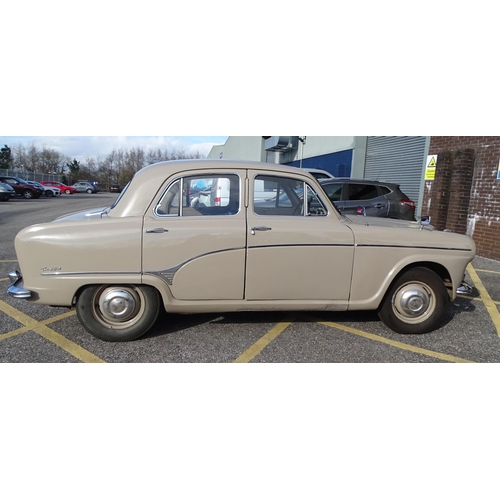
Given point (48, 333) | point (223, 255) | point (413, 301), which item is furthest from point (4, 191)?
point (413, 301)

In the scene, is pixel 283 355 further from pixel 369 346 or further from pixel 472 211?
pixel 472 211

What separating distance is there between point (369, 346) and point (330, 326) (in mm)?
575

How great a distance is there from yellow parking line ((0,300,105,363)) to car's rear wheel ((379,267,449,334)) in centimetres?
299

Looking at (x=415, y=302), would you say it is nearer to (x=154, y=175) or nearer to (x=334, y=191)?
(x=154, y=175)

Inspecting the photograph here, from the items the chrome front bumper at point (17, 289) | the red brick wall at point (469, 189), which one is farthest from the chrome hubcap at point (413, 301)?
the red brick wall at point (469, 189)

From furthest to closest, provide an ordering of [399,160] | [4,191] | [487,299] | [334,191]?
[4,191], [399,160], [334,191], [487,299]

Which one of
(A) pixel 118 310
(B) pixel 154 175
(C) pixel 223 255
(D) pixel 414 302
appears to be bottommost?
(A) pixel 118 310

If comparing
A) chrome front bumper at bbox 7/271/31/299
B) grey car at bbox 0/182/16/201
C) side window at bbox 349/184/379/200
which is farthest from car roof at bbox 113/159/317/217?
grey car at bbox 0/182/16/201

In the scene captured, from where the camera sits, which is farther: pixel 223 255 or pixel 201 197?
pixel 201 197

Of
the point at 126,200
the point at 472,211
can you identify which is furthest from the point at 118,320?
the point at 472,211

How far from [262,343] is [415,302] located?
173 cm

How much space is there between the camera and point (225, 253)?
3.66 metres

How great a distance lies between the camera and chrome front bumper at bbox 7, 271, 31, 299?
Answer: 3.53 metres

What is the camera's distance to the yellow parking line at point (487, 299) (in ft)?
15.3
